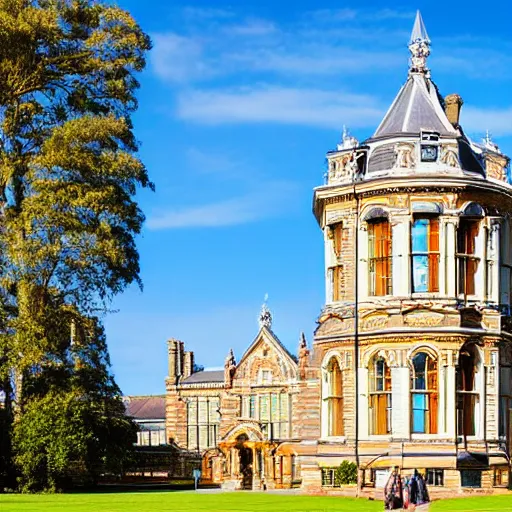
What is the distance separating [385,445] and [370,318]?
3.86 meters

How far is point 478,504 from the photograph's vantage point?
30.3m

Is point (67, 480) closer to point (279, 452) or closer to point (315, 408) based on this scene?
point (315, 408)

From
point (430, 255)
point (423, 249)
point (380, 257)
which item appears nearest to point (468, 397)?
point (430, 255)

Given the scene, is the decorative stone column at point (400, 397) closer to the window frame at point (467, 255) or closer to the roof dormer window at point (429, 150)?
the window frame at point (467, 255)

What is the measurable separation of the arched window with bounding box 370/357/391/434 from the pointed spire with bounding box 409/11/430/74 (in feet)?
35.1

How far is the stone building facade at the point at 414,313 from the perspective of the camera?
3453 cm

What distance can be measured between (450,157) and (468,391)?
7.20 metres

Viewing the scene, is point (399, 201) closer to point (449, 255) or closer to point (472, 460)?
point (449, 255)

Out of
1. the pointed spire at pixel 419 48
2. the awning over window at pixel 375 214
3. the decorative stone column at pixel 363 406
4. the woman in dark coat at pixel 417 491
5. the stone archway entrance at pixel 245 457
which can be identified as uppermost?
the pointed spire at pixel 419 48

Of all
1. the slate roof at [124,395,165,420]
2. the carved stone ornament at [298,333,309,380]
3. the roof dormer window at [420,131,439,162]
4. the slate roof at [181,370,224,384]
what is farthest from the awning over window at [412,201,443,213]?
the slate roof at [124,395,165,420]

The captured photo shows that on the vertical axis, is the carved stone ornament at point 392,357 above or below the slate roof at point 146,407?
above

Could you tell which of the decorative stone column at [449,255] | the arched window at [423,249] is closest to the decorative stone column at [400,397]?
the arched window at [423,249]

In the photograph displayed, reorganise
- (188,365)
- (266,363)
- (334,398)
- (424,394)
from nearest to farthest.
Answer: (424,394), (334,398), (266,363), (188,365)

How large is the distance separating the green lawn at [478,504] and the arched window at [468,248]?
6308 mm
